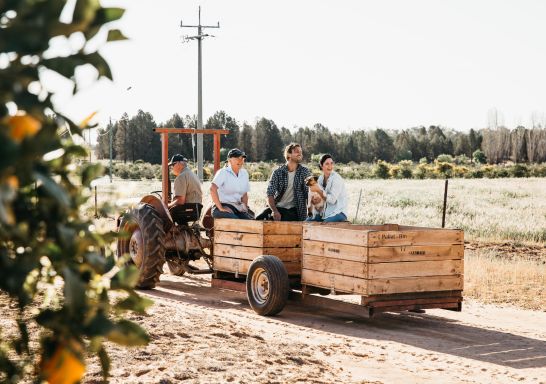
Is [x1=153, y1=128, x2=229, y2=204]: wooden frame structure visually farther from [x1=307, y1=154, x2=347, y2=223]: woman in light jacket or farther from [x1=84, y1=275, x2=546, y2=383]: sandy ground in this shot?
[x1=84, y1=275, x2=546, y2=383]: sandy ground

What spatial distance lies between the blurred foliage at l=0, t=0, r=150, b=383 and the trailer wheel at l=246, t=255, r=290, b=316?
7303 mm

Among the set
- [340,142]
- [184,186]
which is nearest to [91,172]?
[184,186]

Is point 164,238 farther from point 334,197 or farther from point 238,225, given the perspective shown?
point 334,197

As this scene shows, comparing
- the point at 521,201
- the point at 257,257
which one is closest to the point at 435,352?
the point at 257,257

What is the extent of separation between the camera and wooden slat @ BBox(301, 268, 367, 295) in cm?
868

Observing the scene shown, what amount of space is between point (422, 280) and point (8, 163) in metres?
7.84

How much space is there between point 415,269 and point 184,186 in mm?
3939

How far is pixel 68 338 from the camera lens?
180 centimetres

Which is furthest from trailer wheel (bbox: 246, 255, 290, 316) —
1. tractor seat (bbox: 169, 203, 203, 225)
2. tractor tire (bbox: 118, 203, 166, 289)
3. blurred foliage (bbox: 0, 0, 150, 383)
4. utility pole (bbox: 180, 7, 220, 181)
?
utility pole (bbox: 180, 7, 220, 181)

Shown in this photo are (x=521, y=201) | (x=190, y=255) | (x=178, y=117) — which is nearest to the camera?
(x=190, y=255)

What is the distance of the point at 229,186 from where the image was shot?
11.2m

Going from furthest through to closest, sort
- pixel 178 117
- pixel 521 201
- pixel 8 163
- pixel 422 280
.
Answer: pixel 178 117, pixel 521 201, pixel 422 280, pixel 8 163

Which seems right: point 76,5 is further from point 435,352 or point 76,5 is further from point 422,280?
point 422,280

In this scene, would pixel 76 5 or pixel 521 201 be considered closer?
pixel 76 5
